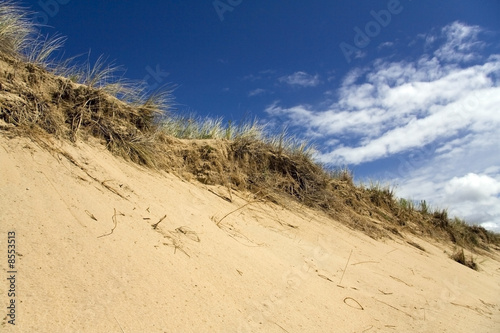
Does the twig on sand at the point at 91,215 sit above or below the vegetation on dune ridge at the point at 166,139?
below

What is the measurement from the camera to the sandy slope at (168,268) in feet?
5.54

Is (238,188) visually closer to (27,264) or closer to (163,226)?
(163,226)

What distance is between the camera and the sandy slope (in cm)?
169

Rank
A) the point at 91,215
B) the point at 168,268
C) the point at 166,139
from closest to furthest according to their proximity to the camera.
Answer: the point at 168,268, the point at 91,215, the point at 166,139

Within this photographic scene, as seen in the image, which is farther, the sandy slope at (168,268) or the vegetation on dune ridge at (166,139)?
the vegetation on dune ridge at (166,139)

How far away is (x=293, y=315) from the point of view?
228cm

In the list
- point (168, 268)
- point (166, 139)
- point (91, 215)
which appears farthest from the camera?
point (166, 139)

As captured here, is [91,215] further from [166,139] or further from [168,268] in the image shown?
[166,139]

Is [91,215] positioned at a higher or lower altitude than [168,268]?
higher

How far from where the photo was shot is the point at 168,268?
7.29ft

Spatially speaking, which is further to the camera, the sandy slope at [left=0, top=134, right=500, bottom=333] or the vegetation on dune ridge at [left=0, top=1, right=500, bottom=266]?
the vegetation on dune ridge at [left=0, top=1, right=500, bottom=266]

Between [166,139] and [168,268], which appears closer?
[168,268]

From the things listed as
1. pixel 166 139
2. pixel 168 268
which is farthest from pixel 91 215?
pixel 166 139

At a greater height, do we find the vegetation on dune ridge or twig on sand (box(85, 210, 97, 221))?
the vegetation on dune ridge
